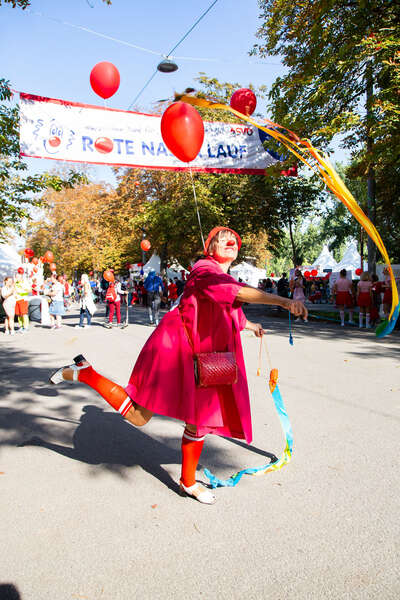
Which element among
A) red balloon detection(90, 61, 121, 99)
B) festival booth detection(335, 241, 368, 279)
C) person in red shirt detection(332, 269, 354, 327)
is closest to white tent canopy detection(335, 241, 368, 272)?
festival booth detection(335, 241, 368, 279)

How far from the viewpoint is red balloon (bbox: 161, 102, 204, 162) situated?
5859 mm

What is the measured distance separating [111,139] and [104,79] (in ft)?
8.97

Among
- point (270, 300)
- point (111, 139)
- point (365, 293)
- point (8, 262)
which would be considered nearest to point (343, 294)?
point (365, 293)

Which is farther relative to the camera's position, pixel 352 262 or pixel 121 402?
pixel 352 262

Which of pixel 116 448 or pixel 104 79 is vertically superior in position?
pixel 104 79

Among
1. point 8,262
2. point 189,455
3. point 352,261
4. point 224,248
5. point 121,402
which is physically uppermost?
point 352,261

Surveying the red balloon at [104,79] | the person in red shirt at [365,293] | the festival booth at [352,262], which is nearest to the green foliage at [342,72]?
the person in red shirt at [365,293]

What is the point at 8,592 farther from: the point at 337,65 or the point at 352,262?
the point at 352,262

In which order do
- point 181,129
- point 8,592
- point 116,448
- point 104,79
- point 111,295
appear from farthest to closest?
1. point 111,295
2. point 104,79
3. point 181,129
4. point 116,448
5. point 8,592

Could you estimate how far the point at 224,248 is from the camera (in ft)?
9.83

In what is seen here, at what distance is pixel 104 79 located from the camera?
881cm

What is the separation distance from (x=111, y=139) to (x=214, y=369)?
1017 cm

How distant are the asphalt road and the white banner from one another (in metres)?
7.53

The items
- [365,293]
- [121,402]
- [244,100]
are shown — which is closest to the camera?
[121,402]
